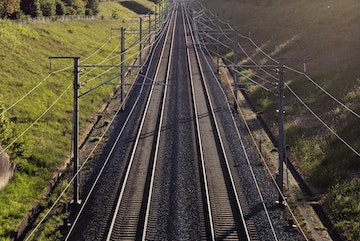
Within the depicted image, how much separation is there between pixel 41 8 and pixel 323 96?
42.3 meters

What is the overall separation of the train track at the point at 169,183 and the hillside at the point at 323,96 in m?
3.45

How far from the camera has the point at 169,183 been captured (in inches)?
771

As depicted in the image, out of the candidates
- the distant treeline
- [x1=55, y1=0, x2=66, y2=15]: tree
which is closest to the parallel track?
the distant treeline

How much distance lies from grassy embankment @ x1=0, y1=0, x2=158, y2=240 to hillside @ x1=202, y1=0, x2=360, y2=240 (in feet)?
41.3

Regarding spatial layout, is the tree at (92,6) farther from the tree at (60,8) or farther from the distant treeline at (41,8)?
the tree at (60,8)

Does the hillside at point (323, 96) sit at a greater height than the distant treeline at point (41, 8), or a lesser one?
lesser

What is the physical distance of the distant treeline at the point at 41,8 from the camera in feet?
154

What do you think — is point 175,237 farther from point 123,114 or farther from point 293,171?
point 123,114

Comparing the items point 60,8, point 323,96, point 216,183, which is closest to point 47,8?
point 60,8

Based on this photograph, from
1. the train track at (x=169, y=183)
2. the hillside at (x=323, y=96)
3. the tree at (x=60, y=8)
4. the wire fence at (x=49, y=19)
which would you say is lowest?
the train track at (x=169, y=183)

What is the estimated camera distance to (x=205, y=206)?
17531 millimetres

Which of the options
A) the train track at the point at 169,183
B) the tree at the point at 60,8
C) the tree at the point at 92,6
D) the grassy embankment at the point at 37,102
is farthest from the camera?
the tree at the point at 92,6

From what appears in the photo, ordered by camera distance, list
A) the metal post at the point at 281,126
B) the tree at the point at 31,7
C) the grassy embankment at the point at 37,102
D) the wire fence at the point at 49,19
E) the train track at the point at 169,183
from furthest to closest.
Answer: the tree at the point at 31,7 → the wire fence at the point at 49,19 → the grassy embankment at the point at 37,102 → the metal post at the point at 281,126 → the train track at the point at 169,183

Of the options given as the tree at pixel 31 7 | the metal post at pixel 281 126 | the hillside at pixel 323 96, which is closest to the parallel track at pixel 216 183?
the metal post at pixel 281 126
